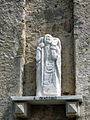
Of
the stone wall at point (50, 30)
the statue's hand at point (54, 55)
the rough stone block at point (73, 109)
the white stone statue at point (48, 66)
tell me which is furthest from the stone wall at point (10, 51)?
the rough stone block at point (73, 109)

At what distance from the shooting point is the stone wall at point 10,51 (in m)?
7.12

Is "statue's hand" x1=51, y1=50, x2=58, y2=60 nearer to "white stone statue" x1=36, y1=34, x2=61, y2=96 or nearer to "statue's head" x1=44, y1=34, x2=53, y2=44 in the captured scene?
"white stone statue" x1=36, y1=34, x2=61, y2=96

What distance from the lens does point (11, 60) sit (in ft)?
23.9

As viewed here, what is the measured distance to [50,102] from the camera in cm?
690

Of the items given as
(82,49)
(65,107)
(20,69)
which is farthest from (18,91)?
(82,49)

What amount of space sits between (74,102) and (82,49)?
930 mm

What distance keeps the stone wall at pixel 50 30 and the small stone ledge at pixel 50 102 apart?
1.09 ft

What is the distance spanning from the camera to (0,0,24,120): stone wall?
712cm

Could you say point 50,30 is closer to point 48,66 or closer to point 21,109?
point 48,66

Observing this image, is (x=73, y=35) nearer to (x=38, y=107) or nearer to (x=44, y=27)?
(x=44, y=27)

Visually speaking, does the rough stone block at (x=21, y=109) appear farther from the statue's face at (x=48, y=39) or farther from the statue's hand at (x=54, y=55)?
the statue's face at (x=48, y=39)

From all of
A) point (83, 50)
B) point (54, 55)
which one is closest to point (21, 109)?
point (54, 55)

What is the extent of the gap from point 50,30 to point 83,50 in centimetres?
81

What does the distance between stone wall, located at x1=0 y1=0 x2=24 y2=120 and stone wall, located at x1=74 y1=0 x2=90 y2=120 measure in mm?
988
